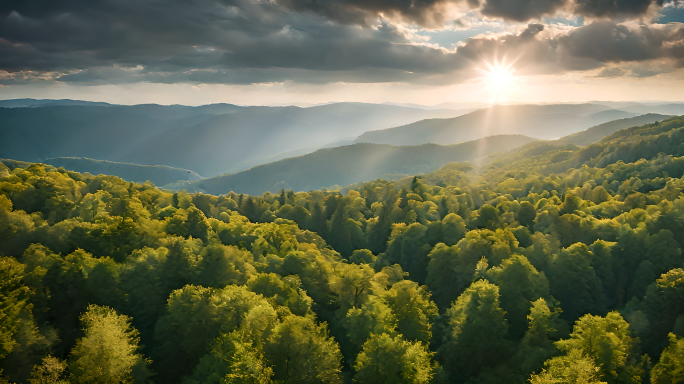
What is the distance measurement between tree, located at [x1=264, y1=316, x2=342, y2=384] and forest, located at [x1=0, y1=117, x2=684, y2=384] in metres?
0.16

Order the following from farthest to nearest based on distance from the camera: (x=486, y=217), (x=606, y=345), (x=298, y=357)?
(x=486, y=217) → (x=606, y=345) → (x=298, y=357)

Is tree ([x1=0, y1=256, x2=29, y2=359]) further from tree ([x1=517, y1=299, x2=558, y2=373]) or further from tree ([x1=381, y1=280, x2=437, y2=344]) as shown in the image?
tree ([x1=517, y1=299, x2=558, y2=373])

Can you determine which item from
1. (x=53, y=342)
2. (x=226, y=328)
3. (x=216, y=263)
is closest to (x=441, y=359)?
(x=226, y=328)

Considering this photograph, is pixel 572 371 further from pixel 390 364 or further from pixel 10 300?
pixel 10 300

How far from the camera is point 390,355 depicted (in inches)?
1587

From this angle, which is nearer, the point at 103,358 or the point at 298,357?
the point at 103,358

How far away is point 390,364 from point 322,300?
21.8m

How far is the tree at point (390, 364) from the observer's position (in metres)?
39.7

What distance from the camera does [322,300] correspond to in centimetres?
6041

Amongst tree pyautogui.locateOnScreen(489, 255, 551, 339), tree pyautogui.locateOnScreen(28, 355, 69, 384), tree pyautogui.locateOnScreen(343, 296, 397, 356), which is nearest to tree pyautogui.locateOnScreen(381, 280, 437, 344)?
tree pyautogui.locateOnScreen(343, 296, 397, 356)

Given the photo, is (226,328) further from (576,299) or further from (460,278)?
(576,299)

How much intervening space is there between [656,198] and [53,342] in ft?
405

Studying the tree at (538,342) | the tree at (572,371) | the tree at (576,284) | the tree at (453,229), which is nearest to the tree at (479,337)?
the tree at (538,342)

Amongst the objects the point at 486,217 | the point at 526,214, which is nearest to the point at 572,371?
the point at 486,217
